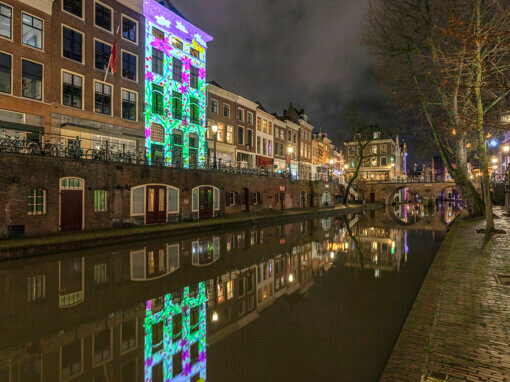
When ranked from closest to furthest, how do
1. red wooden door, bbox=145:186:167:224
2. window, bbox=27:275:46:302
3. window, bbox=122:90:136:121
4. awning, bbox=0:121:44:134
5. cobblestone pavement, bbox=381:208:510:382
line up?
cobblestone pavement, bbox=381:208:510:382 < window, bbox=27:275:46:302 < awning, bbox=0:121:44:134 < red wooden door, bbox=145:186:167:224 < window, bbox=122:90:136:121

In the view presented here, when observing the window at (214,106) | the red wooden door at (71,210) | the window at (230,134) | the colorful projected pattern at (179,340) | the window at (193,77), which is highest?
the window at (193,77)

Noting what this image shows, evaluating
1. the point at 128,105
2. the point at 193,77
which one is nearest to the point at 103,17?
the point at 128,105

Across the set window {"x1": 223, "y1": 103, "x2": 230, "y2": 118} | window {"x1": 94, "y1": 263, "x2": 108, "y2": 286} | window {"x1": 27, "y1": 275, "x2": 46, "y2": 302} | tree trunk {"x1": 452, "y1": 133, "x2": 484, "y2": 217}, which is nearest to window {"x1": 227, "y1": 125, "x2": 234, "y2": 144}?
window {"x1": 223, "y1": 103, "x2": 230, "y2": 118}

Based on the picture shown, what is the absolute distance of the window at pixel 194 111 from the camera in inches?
1133

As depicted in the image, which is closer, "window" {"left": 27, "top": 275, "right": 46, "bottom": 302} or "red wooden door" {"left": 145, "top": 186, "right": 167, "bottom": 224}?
"window" {"left": 27, "top": 275, "right": 46, "bottom": 302}

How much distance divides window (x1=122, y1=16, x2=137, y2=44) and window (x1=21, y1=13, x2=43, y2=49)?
6.02 m

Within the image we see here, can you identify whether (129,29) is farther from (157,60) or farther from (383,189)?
(383,189)

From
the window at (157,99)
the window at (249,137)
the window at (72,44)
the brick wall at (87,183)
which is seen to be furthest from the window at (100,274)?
the window at (249,137)

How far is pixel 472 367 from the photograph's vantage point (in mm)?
3771

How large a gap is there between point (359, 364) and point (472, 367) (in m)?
1.48

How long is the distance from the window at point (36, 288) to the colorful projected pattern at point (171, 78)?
49.8 feet

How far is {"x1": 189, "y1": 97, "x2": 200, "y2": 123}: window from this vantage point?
28.8 m

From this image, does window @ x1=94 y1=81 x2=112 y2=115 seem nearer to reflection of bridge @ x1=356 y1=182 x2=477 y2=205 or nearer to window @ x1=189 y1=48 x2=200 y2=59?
window @ x1=189 y1=48 x2=200 y2=59

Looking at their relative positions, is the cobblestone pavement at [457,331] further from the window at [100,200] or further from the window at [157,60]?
the window at [157,60]
